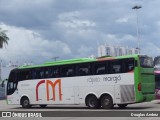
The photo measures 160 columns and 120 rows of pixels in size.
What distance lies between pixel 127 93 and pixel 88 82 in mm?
2923

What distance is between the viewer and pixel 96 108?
2358 cm

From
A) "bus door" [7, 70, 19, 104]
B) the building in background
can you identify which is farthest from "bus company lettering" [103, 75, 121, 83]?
the building in background

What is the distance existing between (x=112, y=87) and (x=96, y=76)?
4.26 feet

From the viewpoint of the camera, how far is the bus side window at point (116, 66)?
22.5 meters

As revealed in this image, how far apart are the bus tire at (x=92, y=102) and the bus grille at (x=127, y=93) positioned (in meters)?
1.84

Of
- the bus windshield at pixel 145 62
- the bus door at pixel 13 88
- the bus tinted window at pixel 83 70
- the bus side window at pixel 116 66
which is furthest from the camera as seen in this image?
the bus door at pixel 13 88

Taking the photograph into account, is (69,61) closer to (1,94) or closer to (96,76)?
(96,76)

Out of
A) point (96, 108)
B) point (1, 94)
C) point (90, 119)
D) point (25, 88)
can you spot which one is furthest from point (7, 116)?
point (1, 94)

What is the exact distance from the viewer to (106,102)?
23188mm

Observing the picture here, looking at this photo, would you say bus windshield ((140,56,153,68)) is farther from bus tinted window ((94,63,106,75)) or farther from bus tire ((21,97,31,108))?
bus tire ((21,97,31,108))

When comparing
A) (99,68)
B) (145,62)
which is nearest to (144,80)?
(145,62)

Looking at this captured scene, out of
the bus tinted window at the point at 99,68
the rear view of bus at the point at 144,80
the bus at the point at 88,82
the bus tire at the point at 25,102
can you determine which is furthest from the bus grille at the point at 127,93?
the bus tire at the point at 25,102

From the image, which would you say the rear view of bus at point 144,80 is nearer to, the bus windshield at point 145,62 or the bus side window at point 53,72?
the bus windshield at point 145,62

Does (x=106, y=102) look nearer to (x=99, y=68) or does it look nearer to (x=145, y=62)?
(x=99, y=68)
